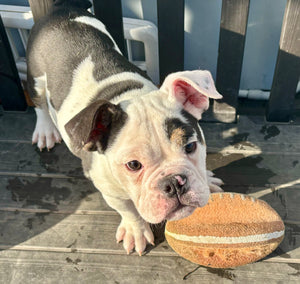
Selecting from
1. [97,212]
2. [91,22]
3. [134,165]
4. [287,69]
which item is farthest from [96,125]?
[287,69]

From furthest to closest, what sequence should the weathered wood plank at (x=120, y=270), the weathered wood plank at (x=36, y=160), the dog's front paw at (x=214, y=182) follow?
the weathered wood plank at (x=36, y=160)
the dog's front paw at (x=214, y=182)
the weathered wood plank at (x=120, y=270)

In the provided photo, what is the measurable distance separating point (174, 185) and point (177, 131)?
27cm

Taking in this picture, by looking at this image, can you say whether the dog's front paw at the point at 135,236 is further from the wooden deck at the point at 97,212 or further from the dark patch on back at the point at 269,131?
the dark patch on back at the point at 269,131

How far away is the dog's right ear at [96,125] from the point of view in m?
1.69

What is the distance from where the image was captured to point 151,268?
2344mm

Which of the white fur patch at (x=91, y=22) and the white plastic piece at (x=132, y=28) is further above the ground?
the white fur patch at (x=91, y=22)

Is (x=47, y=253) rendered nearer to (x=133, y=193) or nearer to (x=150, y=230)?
(x=150, y=230)

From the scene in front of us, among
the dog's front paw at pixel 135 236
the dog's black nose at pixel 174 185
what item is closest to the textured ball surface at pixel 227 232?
the dog's front paw at pixel 135 236

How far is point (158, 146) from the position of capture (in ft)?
5.77

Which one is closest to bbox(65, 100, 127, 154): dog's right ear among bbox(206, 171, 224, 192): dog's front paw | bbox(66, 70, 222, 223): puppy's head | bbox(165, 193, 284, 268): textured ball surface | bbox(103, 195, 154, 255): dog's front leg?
bbox(66, 70, 222, 223): puppy's head

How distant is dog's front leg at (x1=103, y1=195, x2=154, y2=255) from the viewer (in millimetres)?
2393

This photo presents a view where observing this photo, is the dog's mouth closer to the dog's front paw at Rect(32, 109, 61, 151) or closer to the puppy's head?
the puppy's head

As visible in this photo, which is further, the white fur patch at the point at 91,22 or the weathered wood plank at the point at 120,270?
the white fur patch at the point at 91,22

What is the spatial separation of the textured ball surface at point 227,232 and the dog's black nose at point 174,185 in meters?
0.49
